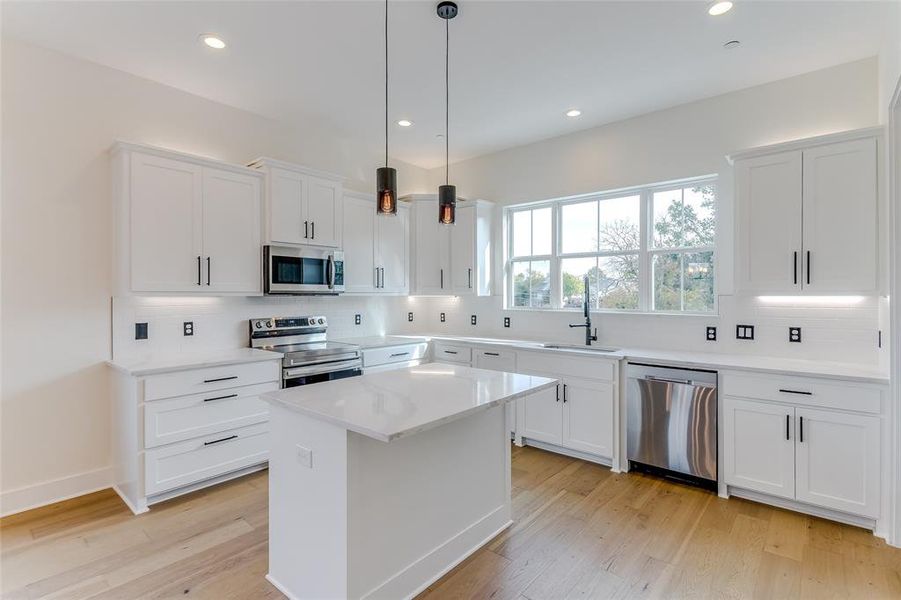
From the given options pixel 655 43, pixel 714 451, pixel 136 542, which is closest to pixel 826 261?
pixel 714 451

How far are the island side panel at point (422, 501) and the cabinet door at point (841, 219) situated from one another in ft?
7.52

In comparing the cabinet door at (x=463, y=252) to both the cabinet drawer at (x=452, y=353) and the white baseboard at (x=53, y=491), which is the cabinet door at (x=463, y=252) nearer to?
the cabinet drawer at (x=452, y=353)

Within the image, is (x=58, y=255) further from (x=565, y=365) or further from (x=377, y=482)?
(x=565, y=365)

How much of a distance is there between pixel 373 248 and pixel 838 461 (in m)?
3.98

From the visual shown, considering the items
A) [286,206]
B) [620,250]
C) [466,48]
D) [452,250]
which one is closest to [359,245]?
[286,206]

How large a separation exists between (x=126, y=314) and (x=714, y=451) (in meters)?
4.31

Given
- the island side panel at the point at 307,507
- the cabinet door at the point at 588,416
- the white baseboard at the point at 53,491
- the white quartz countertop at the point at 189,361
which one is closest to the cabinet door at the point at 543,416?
the cabinet door at the point at 588,416

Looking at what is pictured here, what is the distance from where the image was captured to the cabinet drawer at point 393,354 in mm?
4156

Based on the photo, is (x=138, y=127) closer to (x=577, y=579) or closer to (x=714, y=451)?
(x=577, y=579)

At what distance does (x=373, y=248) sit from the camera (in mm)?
4582

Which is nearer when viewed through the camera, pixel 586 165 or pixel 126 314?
pixel 126 314

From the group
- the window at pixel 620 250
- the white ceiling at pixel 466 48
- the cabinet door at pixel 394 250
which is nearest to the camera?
the white ceiling at pixel 466 48

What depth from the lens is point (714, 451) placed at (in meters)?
3.03

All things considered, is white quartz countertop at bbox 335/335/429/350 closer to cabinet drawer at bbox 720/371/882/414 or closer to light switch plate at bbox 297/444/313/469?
light switch plate at bbox 297/444/313/469
